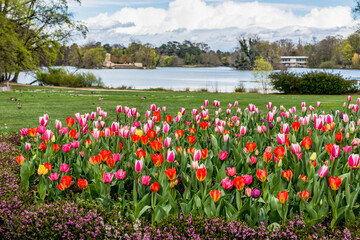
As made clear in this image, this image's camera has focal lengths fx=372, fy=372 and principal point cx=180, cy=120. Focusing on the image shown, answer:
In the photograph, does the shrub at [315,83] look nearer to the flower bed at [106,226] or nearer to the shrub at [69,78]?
the shrub at [69,78]

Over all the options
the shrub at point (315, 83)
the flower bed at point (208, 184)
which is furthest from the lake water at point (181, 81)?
the flower bed at point (208, 184)

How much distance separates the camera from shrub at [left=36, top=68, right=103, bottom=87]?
39.2 meters

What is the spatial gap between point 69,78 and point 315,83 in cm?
2503

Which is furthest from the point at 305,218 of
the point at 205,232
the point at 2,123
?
the point at 2,123

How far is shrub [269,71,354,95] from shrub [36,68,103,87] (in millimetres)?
19673

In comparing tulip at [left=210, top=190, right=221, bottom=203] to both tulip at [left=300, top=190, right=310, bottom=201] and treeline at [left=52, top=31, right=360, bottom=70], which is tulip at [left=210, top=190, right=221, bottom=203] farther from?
treeline at [left=52, top=31, right=360, bottom=70]

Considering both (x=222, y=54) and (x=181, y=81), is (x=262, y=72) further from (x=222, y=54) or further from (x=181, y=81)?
(x=222, y=54)

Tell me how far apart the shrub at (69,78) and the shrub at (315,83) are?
19.7 m

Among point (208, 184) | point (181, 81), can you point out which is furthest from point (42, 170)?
point (181, 81)

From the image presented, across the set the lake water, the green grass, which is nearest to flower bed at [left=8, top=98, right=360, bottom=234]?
the green grass

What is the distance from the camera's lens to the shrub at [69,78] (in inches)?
1544

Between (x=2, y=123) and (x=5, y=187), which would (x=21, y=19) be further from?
(x=5, y=187)

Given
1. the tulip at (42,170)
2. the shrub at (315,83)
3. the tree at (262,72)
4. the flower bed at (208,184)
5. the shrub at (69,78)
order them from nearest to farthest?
the flower bed at (208,184) < the tulip at (42,170) < the shrub at (315,83) < the tree at (262,72) < the shrub at (69,78)

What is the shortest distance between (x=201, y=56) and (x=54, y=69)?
318 feet
